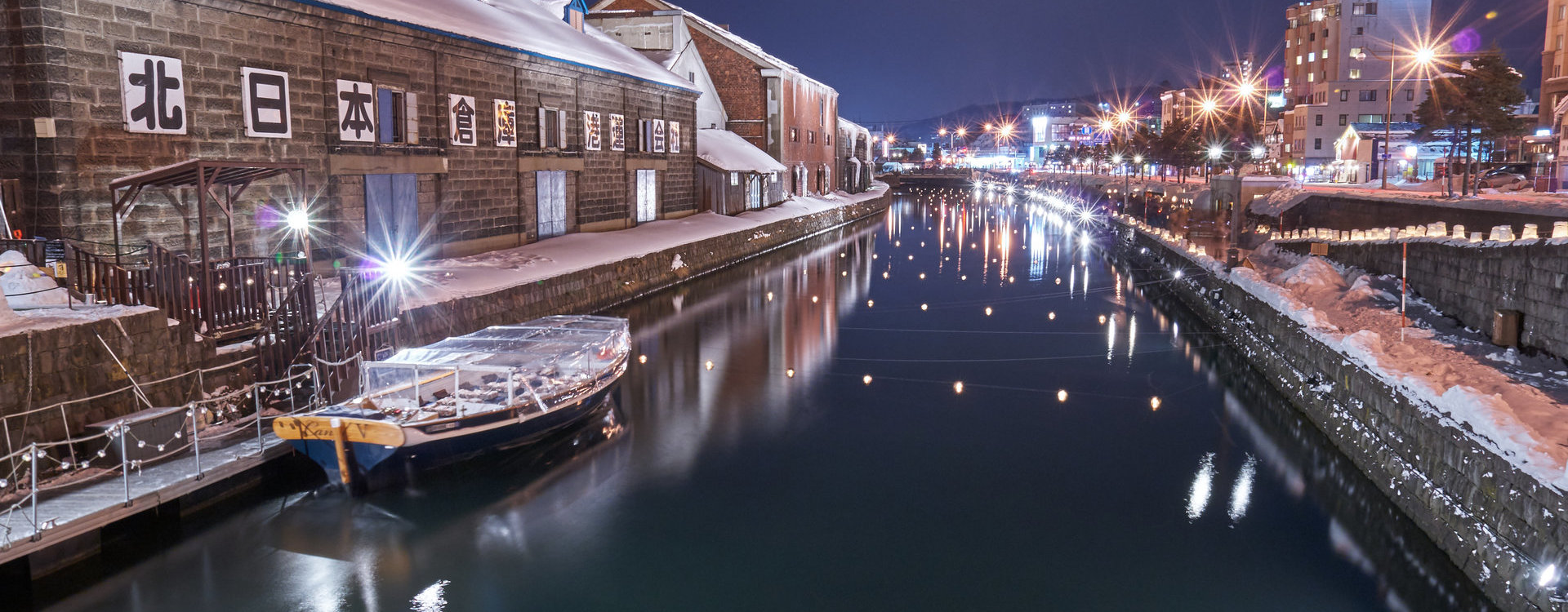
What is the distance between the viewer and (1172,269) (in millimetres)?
33469

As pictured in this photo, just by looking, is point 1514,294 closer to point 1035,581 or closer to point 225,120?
point 1035,581

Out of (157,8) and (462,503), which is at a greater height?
(157,8)

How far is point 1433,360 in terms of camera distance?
48.5 feet

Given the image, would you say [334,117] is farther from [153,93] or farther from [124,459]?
[124,459]

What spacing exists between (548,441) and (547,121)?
60.3ft

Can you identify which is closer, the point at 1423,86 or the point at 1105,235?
the point at 1105,235

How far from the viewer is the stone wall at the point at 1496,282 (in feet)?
51.5

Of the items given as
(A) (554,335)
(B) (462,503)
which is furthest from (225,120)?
(B) (462,503)

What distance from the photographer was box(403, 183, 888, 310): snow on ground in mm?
21328

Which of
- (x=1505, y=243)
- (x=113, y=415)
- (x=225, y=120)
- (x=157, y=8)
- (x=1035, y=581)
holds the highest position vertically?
(x=157, y=8)

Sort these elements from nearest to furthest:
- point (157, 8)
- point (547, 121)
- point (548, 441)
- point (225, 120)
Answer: point (548, 441) < point (157, 8) < point (225, 120) < point (547, 121)

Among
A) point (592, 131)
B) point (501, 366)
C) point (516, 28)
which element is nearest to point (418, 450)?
point (501, 366)

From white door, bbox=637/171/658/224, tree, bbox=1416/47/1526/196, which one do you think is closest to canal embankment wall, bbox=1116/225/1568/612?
white door, bbox=637/171/658/224

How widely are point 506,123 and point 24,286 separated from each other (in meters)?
18.0
